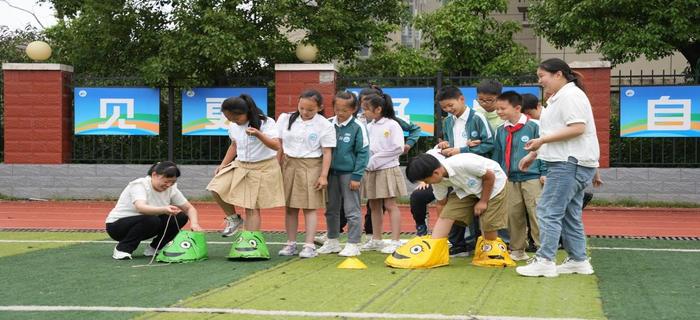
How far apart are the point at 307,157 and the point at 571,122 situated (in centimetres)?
256

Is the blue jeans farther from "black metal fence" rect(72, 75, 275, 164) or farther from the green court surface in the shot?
"black metal fence" rect(72, 75, 275, 164)

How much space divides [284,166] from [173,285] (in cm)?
225

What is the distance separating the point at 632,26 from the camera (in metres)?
17.1

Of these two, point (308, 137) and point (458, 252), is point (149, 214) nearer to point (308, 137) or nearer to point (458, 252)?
point (308, 137)

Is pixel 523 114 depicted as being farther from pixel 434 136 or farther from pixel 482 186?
pixel 434 136

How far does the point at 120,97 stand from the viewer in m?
16.5

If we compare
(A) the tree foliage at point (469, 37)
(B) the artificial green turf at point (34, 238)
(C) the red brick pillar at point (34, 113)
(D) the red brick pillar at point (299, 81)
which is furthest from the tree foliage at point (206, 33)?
(B) the artificial green turf at point (34, 238)

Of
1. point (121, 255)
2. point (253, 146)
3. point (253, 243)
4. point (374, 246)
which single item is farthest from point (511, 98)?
point (121, 255)

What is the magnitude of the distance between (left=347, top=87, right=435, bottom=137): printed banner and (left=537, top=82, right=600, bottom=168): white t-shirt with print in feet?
29.5

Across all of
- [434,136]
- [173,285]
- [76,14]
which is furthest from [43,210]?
[173,285]

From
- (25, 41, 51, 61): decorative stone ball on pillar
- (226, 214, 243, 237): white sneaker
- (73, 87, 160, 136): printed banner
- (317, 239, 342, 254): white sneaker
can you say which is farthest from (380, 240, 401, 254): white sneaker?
(25, 41, 51, 61): decorative stone ball on pillar

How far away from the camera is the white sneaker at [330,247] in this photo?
8398mm

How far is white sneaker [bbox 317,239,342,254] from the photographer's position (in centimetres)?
840

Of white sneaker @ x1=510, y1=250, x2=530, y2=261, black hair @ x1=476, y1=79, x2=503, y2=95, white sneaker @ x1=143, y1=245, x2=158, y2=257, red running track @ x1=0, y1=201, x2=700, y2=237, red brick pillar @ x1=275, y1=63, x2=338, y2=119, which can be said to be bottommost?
red running track @ x1=0, y1=201, x2=700, y2=237
